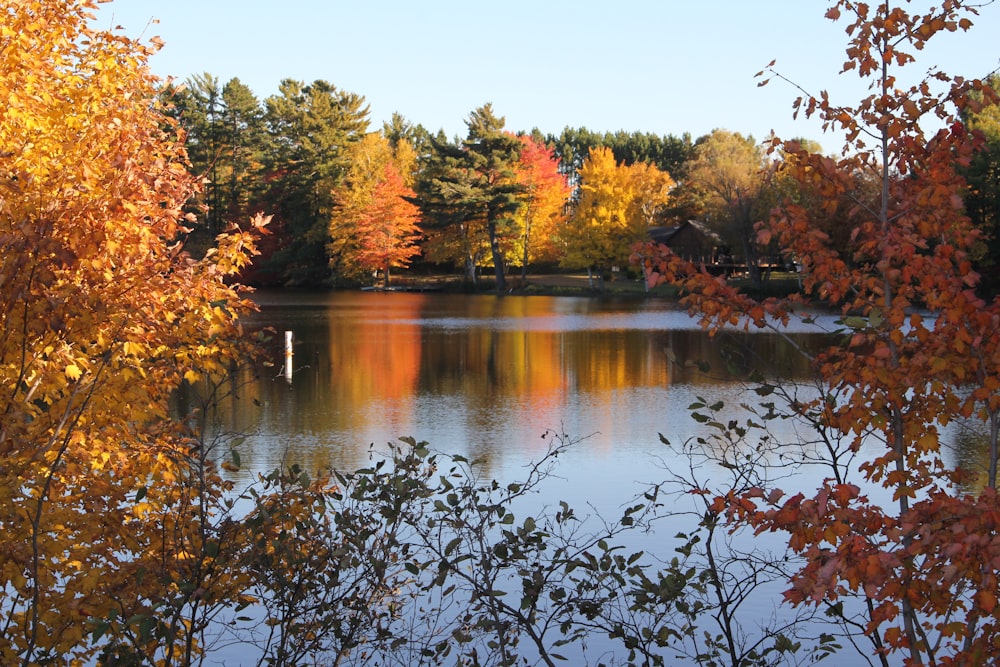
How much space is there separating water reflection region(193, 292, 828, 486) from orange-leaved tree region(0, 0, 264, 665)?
0.69m

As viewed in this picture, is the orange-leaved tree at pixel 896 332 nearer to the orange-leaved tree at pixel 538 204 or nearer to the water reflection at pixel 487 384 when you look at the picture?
the water reflection at pixel 487 384

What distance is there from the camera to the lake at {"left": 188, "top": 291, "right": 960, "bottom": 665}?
38.6ft

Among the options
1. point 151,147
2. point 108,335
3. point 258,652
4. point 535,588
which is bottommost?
point 258,652

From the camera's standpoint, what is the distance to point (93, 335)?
5.48 m

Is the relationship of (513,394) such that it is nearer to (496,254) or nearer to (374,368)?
(374,368)

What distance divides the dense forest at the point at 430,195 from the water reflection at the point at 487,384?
20.4m

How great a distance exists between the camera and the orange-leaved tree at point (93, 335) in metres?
4.94

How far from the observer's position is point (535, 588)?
16.5 feet

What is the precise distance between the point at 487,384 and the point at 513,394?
1523 mm

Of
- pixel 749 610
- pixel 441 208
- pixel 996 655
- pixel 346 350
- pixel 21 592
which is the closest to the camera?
pixel 996 655

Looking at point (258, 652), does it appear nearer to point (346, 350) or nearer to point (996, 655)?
point (996, 655)

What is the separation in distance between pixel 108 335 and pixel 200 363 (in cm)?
81

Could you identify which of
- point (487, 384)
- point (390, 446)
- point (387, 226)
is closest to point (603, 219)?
point (387, 226)

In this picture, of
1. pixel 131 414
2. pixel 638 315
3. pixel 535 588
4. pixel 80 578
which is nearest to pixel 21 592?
pixel 80 578
